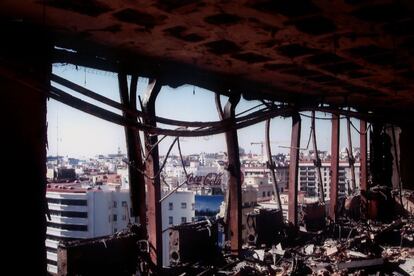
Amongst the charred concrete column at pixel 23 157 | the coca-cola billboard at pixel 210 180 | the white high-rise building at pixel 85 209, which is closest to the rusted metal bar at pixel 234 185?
the charred concrete column at pixel 23 157

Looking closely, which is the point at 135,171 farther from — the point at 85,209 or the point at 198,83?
the point at 85,209

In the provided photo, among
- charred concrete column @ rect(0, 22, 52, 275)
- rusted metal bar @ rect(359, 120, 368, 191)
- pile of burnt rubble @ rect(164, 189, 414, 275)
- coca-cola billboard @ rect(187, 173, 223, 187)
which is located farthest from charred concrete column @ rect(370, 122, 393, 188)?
coca-cola billboard @ rect(187, 173, 223, 187)

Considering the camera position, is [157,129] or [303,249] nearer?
[157,129]

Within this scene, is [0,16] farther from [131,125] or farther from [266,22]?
[266,22]

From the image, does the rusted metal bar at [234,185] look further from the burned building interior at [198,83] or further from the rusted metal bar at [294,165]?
the rusted metal bar at [294,165]

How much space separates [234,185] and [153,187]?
9.06ft

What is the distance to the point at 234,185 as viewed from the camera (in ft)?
31.1

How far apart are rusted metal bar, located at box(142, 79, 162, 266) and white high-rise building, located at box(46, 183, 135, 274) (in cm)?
6838

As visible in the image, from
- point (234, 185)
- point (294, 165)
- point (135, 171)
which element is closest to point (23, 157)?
point (135, 171)

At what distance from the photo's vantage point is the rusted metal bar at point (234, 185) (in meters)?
9.18

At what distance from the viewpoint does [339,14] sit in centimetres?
469

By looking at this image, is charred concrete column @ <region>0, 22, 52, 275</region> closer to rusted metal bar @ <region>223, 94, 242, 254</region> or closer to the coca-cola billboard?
rusted metal bar @ <region>223, 94, 242, 254</region>

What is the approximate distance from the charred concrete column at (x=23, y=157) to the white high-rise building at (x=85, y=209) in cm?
7091

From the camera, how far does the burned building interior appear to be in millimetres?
4473
